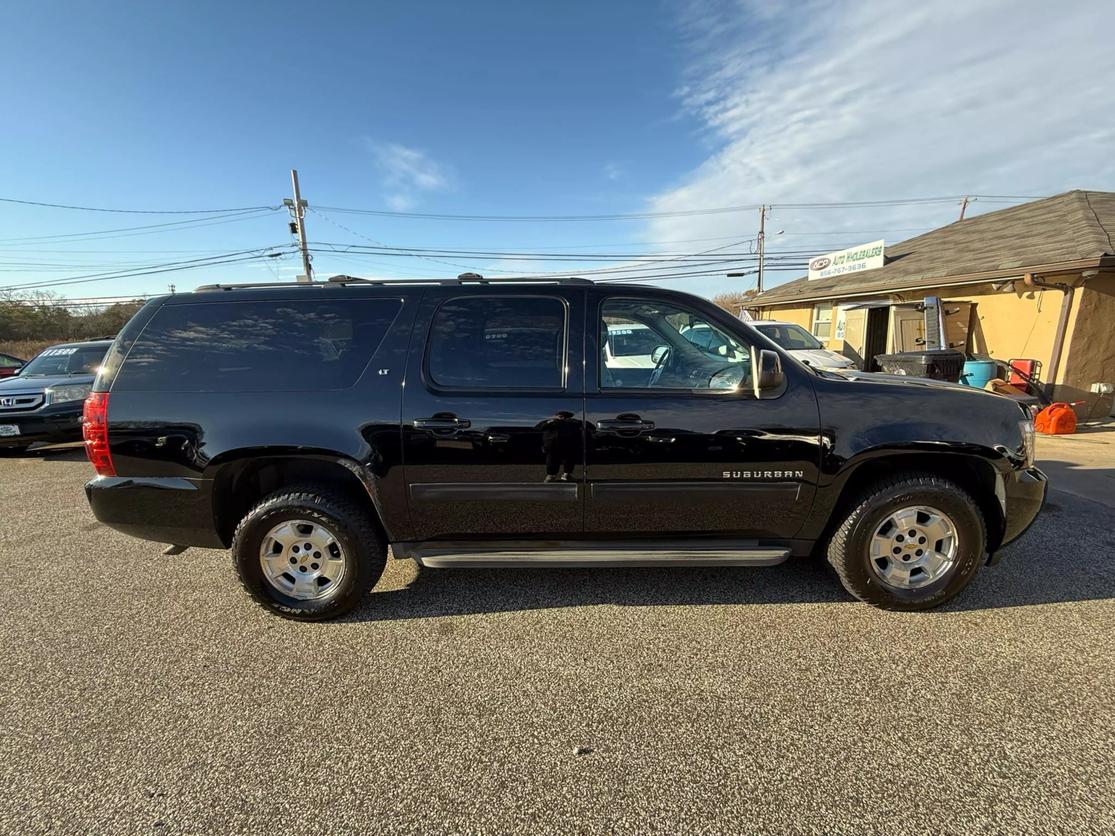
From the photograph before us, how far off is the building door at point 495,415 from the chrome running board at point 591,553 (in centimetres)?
7

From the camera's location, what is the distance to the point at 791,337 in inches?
439

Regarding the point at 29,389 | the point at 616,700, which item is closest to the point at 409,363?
the point at 616,700

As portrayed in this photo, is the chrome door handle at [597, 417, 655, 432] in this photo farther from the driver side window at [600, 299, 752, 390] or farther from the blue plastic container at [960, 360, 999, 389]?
the blue plastic container at [960, 360, 999, 389]

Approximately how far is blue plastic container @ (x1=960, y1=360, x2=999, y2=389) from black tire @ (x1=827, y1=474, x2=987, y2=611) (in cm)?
694

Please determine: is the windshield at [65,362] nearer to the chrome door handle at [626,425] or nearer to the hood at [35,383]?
the hood at [35,383]

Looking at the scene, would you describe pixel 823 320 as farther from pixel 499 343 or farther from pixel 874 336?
pixel 499 343

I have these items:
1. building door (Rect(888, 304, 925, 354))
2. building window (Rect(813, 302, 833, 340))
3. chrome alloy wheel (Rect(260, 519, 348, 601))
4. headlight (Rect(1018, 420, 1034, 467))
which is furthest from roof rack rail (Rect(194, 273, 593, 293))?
building window (Rect(813, 302, 833, 340))

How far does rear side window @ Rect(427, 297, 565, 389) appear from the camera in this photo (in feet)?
8.96

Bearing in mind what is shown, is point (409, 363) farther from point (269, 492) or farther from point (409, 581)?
point (409, 581)

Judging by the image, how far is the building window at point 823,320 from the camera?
45.6 feet

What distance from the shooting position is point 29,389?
651 cm

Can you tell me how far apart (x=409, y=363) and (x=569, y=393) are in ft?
2.92

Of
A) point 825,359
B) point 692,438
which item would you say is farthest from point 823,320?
point 692,438

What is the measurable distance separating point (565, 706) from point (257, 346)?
2.44 m
